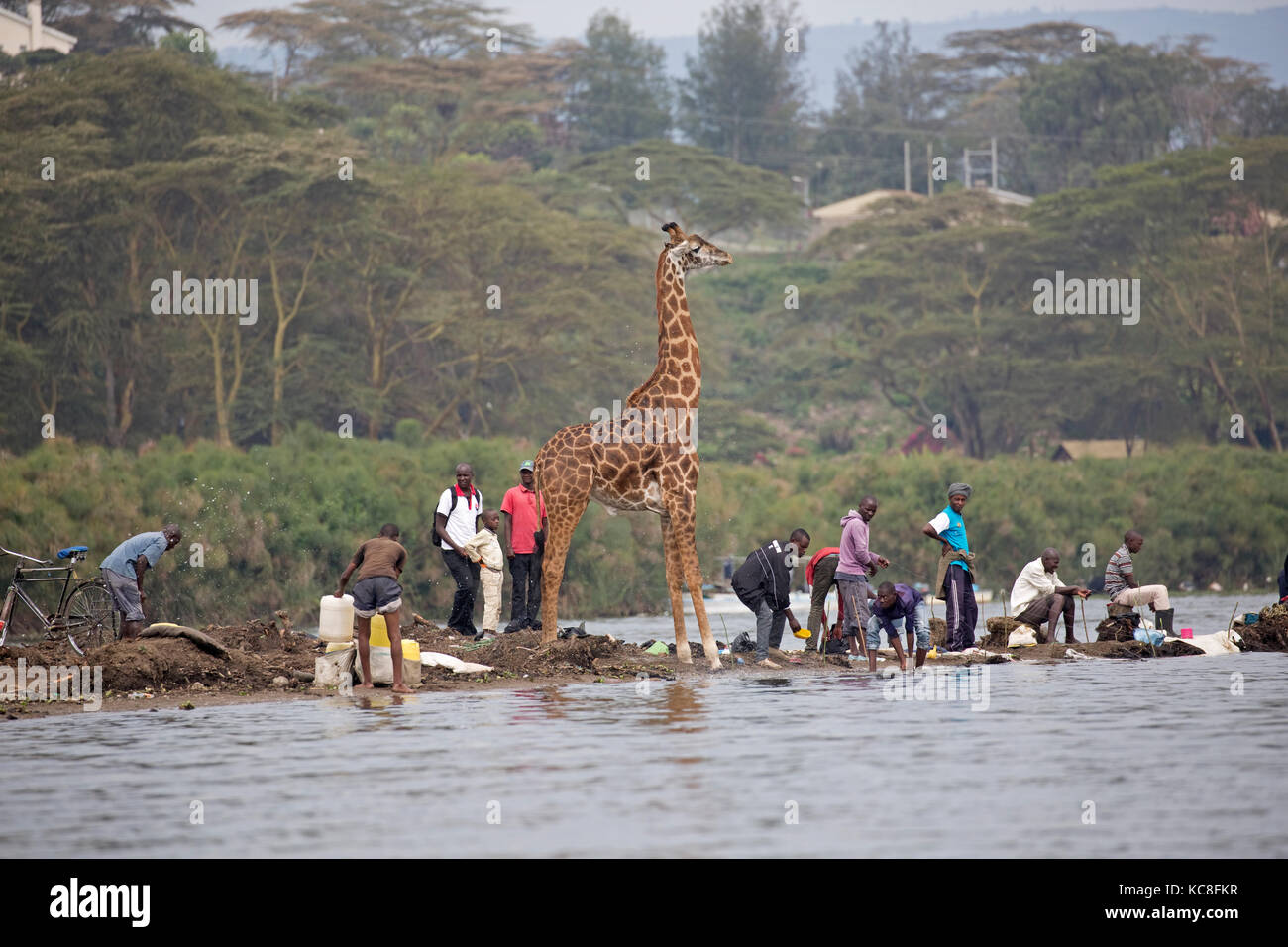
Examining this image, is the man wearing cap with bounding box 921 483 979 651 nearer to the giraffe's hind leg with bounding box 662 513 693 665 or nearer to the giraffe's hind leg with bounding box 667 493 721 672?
the giraffe's hind leg with bounding box 667 493 721 672

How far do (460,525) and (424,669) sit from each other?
8.46ft

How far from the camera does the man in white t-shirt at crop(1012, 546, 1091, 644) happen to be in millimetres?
21969

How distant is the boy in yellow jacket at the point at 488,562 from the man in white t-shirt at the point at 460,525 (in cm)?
10

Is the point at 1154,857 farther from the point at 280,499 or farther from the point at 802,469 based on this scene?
the point at 802,469

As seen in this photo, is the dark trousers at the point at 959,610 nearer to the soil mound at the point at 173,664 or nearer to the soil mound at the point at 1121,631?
the soil mound at the point at 1121,631

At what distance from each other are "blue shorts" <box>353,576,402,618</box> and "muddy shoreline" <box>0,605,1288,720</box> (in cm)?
98

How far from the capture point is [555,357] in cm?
5725

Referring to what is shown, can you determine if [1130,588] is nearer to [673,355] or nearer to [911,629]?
[911,629]

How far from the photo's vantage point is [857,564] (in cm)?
2069

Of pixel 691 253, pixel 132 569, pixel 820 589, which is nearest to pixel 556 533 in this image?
pixel 820 589

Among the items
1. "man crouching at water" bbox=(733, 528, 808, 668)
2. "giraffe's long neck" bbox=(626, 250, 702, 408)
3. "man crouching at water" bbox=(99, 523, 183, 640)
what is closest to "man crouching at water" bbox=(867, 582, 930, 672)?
"man crouching at water" bbox=(733, 528, 808, 668)

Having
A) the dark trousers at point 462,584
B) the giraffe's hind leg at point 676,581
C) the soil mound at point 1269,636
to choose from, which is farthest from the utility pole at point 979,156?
the giraffe's hind leg at point 676,581

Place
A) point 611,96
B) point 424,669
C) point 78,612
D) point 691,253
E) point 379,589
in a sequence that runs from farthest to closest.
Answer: point 611,96
point 78,612
point 691,253
point 424,669
point 379,589
